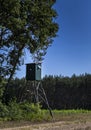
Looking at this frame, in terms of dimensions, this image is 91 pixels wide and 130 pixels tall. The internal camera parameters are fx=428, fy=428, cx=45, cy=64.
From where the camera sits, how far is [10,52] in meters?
27.6

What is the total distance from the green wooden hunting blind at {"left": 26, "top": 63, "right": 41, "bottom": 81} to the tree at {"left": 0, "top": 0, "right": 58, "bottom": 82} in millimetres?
963

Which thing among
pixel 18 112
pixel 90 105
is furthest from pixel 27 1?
pixel 90 105

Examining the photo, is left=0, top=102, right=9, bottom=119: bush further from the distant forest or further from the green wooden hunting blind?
the distant forest

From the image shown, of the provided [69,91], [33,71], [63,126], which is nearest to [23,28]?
[33,71]

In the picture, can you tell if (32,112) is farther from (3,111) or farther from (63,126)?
(63,126)

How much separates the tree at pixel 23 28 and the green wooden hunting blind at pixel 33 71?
0.96 m

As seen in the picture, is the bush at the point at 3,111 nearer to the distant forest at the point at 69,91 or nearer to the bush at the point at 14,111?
the bush at the point at 14,111

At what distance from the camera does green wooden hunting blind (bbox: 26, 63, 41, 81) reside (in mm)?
26891

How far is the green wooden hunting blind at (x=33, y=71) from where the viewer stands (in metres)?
26.9

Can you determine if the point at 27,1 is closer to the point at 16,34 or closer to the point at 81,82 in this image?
the point at 16,34

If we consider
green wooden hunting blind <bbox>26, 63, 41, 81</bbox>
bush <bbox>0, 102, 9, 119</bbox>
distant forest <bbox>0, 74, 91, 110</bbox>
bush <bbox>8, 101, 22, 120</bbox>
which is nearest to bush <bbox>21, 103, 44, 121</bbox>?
bush <bbox>8, 101, 22, 120</bbox>

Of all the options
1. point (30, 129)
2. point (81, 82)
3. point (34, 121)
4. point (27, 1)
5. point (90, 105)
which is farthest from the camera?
point (81, 82)

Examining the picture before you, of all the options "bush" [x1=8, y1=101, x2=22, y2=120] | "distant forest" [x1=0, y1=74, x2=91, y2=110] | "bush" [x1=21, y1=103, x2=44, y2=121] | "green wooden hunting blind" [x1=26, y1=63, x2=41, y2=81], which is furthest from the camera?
"distant forest" [x1=0, y1=74, x2=91, y2=110]

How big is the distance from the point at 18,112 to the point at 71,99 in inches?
1274
